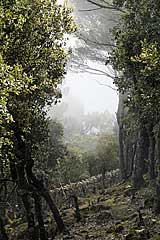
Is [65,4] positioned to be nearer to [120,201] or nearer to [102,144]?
[120,201]

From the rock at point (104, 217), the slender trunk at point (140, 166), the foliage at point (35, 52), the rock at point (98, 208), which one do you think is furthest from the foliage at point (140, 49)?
the slender trunk at point (140, 166)

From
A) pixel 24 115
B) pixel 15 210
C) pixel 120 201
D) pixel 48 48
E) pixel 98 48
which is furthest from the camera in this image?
pixel 98 48

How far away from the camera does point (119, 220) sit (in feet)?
→ 67.7

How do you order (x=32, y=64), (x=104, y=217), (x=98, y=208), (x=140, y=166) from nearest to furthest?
1. (x=32, y=64)
2. (x=104, y=217)
3. (x=98, y=208)
4. (x=140, y=166)

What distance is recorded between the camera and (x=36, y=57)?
16.3m

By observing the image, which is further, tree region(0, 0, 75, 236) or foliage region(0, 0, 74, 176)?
tree region(0, 0, 75, 236)

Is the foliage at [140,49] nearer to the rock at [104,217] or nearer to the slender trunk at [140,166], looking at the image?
the rock at [104,217]

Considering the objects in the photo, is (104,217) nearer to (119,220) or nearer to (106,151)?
(119,220)

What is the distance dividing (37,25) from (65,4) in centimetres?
208

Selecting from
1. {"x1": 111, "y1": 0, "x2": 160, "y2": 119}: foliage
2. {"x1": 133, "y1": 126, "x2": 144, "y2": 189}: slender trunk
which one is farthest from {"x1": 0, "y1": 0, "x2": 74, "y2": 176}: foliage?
{"x1": 133, "y1": 126, "x2": 144, "y2": 189}: slender trunk

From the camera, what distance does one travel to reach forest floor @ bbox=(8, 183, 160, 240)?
1634 centimetres

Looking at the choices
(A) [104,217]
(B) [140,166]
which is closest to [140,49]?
(A) [104,217]

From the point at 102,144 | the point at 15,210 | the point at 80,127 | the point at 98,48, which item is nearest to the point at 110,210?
the point at 15,210

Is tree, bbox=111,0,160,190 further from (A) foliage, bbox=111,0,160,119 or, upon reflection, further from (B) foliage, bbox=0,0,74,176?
(B) foliage, bbox=0,0,74,176
